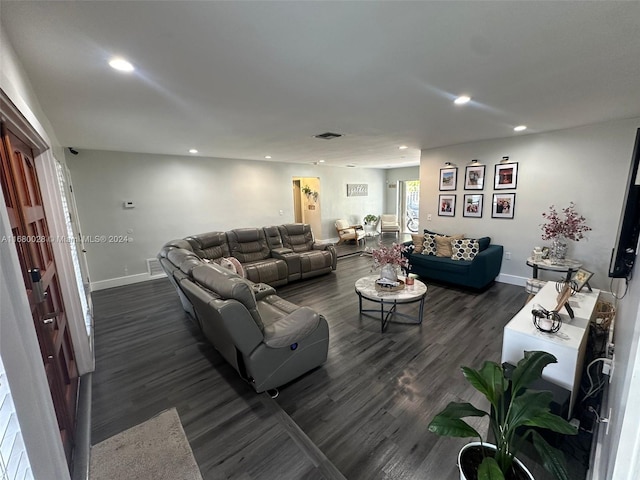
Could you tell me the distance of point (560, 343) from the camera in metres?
1.73

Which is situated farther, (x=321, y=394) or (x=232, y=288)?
(x=321, y=394)

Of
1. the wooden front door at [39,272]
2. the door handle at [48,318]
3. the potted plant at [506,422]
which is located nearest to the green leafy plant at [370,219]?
the potted plant at [506,422]

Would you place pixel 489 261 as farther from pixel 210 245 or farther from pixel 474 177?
pixel 210 245

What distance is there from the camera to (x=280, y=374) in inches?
88.1

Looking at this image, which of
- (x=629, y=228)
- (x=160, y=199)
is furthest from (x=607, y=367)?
(x=160, y=199)

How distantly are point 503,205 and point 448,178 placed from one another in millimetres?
1074

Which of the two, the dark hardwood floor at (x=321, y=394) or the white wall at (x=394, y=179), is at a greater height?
the white wall at (x=394, y=179)

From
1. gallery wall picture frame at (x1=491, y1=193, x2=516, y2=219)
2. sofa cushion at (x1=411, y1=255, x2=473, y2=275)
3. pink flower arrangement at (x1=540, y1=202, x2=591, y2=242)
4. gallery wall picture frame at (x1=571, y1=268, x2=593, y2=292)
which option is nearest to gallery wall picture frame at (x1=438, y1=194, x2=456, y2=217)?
gallery wall picture frame at (x1=491, y1=193, x2=516, y2=219)

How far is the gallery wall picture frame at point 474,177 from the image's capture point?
4.73 m

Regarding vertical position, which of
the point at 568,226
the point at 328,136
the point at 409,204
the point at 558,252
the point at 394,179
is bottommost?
the point at 558,252

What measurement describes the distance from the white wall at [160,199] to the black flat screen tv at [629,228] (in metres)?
6.22

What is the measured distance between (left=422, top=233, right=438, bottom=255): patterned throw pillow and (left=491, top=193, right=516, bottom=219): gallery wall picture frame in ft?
3.62

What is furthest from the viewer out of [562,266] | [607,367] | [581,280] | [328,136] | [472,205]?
[472,205]

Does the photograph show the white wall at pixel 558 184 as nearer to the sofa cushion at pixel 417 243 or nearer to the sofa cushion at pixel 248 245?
the sofa cushion at pixel 417 243
